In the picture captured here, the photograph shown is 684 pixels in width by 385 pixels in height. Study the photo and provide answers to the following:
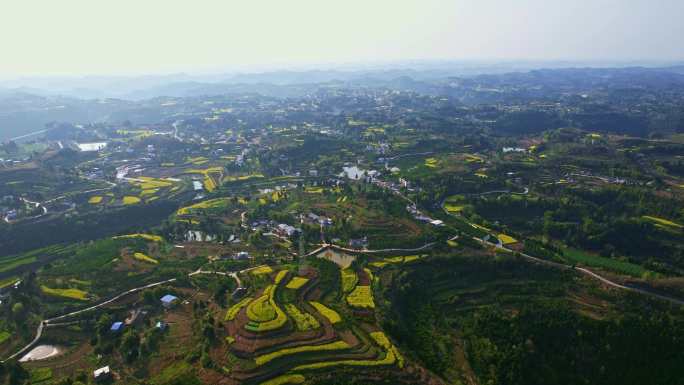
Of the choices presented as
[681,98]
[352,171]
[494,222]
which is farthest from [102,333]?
[681,98]

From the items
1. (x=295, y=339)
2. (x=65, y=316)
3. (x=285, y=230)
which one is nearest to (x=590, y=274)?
(x=295, y=339)

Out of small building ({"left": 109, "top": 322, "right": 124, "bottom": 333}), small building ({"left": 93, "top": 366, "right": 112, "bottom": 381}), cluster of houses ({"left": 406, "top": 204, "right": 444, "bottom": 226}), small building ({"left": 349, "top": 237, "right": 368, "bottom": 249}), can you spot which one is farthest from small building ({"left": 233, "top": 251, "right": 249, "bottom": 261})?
cluster of houses ({"left": 406, "top": 204, "right": 444, "bottom": 226})

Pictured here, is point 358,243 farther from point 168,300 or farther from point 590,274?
point 590,274

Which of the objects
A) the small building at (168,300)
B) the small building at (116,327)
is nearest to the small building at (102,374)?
the small building at (116,327)

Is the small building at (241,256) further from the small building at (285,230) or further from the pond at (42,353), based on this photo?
the pond at (42,353)

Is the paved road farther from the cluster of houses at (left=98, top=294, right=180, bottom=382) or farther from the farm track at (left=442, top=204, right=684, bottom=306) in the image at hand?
the farm track at (left=442, top=204, right=684, bottom=306)

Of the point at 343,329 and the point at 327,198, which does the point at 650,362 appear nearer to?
the point at 343,329
